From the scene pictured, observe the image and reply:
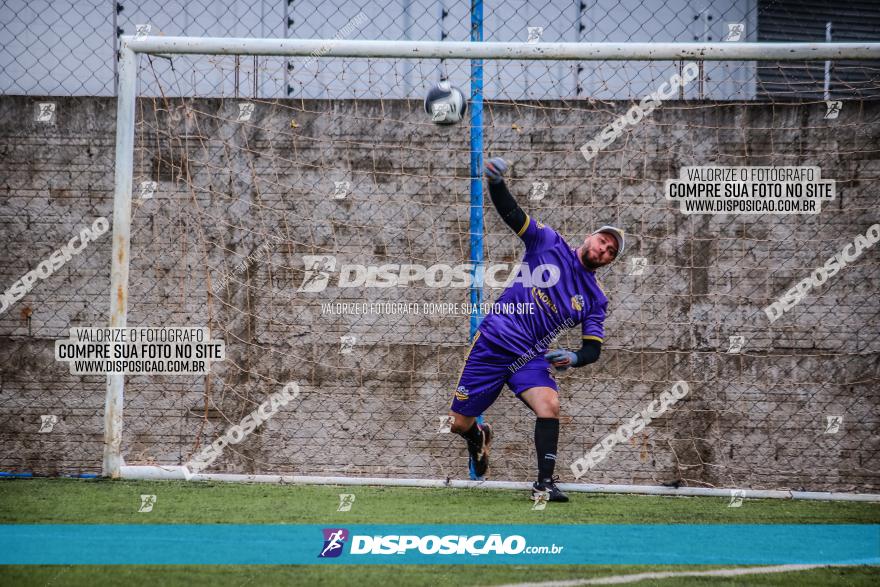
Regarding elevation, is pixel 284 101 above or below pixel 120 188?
above

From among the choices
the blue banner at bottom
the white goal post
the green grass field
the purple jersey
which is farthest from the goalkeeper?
the blue banner at bottom

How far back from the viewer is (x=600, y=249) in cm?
521

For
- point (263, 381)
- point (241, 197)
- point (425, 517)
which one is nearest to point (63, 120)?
point (241, 197)

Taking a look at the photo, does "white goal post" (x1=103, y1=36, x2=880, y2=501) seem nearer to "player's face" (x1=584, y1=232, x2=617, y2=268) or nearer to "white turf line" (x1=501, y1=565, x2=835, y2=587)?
"player's face" (x1=584, y1=232, x2=617, y2=268)

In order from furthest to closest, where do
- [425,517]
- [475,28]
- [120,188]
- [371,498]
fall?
[475,28], [120,188], [371,498], [425,517]

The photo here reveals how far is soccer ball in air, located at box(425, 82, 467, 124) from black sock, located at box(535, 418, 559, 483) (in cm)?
206

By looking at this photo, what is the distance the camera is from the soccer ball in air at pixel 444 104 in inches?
205

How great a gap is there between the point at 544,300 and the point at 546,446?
95 cm

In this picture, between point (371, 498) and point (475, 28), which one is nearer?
point (371, 498)

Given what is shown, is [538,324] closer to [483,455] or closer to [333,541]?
[483,455]

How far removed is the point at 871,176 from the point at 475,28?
142 inches

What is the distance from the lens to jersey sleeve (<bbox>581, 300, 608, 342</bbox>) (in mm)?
5324

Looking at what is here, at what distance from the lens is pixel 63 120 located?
703 cm

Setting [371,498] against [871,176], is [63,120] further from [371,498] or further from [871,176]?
[871,176]
